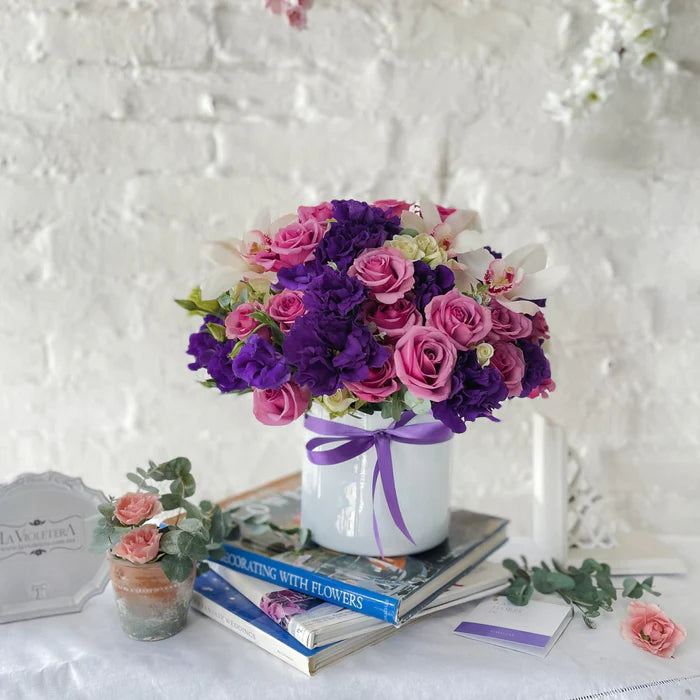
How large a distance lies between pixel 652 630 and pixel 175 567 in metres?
0.54

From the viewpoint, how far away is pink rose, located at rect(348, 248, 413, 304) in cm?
71

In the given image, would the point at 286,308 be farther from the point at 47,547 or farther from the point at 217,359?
the point at 47,547

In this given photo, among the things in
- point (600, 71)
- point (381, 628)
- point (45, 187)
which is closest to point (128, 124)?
point (45, 187)

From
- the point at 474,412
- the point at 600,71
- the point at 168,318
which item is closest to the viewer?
the point at 474,412

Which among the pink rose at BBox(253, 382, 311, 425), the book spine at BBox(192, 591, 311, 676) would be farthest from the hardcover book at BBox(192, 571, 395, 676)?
the pink rose at BBox(253, 382, 311, 425)

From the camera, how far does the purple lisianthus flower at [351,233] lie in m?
0.74

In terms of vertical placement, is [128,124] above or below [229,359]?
above

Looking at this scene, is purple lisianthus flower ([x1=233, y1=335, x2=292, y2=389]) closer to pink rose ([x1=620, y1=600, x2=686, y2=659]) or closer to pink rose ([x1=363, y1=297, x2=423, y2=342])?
pink rose ([x1=363, y1=297, x2=423, y2=342])

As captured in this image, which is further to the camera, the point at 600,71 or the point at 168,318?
the point at 168,318

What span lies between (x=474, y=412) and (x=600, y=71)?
68 cm

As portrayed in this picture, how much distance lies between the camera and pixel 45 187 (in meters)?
1.14

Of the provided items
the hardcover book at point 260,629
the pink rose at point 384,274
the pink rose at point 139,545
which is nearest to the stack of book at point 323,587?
the hardcover book at point 260,629

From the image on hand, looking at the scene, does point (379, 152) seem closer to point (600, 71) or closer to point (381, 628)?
point (600, 71)

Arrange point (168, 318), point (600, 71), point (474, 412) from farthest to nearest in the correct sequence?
point (168, 318) → point (600, 71) → point (474, 412)
